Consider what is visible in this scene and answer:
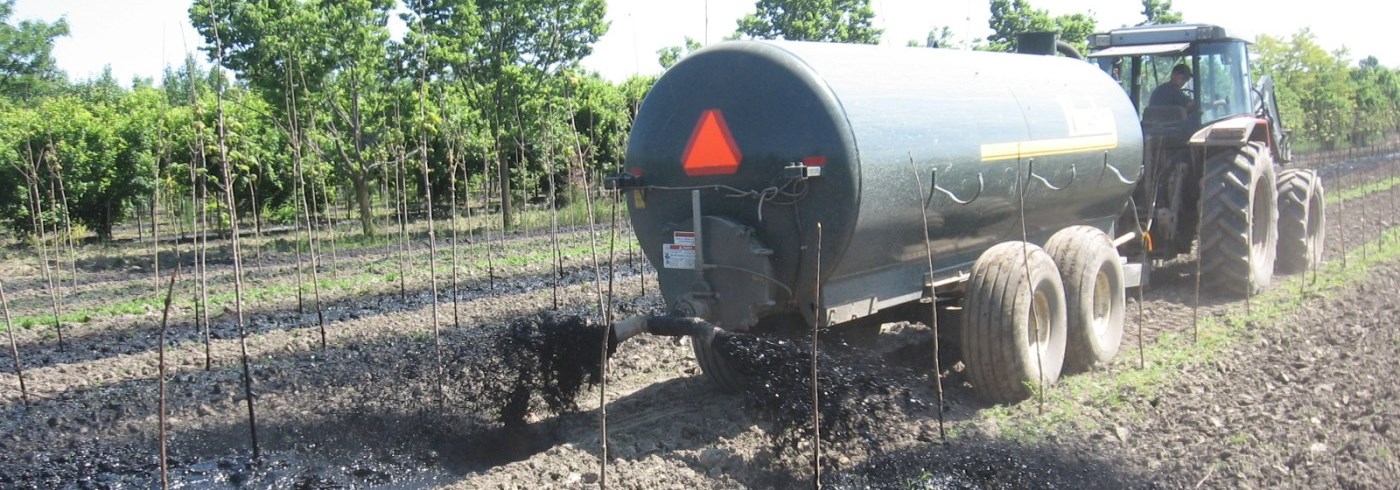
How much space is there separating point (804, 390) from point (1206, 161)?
5.93 m

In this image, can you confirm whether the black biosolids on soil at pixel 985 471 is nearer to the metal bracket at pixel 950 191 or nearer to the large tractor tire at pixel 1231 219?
the metal bracket at pixel 950 191

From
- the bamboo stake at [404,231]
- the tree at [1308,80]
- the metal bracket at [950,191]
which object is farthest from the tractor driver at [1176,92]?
the tree at [1308,80]

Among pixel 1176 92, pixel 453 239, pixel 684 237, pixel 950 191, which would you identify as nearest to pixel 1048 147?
pixel 950 191

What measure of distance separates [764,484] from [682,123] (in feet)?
6.96

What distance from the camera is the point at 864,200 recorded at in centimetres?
540

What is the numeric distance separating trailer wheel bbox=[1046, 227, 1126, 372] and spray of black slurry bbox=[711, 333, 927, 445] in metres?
1.80

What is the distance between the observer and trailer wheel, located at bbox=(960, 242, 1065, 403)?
6.03 metres

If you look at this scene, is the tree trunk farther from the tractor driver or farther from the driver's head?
the driver's head

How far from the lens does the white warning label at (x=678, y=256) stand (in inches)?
235

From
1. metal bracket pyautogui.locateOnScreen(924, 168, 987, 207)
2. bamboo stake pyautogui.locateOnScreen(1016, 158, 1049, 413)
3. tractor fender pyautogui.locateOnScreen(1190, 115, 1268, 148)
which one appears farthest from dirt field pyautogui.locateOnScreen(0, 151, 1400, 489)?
tractor fender pyautogui.locateOnScreen(1190, 115, 1268, 148)

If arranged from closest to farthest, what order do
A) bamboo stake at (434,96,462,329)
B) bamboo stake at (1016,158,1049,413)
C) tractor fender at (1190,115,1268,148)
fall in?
bamboo stake at (1016,158,1049,413), tractor fender at (1190,115,1268,148), bamboo stake at (434,96,462,329)

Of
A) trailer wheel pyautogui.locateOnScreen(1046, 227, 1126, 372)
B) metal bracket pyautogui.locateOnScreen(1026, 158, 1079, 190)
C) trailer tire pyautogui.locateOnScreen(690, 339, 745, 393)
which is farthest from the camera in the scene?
trailer wheel pyautogui.locateOnScreen(1046, 227, 1126, 372)

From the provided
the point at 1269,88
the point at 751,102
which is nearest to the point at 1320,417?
the point at 751,102

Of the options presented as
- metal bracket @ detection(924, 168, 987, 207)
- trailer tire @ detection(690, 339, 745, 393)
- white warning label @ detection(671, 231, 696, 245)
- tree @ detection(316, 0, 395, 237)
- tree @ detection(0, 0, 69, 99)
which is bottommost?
trailer tire @ detection(690, 339, 745, 393)
